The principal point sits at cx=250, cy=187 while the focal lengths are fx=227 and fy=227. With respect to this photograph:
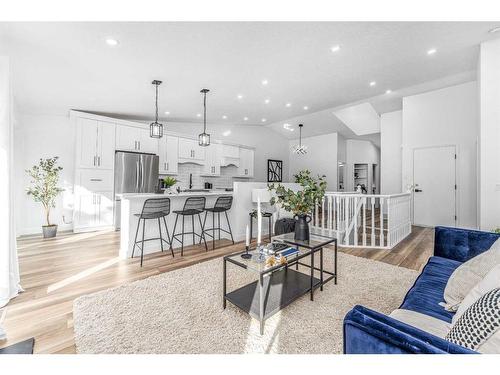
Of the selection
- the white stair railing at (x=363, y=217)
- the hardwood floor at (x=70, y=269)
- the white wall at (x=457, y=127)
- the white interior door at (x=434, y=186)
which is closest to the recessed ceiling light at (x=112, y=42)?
the hardwood floor at (x=70, y=269)

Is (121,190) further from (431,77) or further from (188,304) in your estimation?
(431,77)

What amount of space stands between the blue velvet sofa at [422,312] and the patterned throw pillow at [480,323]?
6.3 inches

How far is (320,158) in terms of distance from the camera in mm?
8977

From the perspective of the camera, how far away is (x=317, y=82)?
14.6 feet

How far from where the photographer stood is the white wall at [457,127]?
4.86 m

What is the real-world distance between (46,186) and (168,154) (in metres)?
2.58

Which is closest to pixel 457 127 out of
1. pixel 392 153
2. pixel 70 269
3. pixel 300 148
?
pixel 392 153

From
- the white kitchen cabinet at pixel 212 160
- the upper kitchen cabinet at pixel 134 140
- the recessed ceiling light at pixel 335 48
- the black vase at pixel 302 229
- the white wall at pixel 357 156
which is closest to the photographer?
the black vase at pixel 302 229

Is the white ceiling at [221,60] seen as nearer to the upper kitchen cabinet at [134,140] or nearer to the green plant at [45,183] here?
the upper kitchen cabinet at [134,140]

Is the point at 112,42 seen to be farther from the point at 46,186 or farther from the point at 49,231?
the point at 49,231

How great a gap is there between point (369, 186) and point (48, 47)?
10.5 metres
